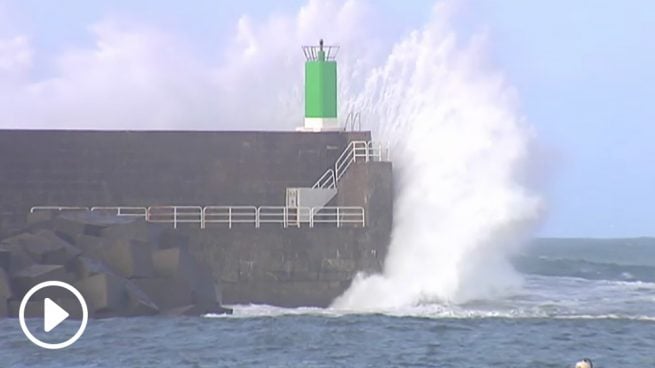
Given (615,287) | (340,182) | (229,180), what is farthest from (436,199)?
(615,287)

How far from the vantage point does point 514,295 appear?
2916 centimetres

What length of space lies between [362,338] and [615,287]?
11.6m

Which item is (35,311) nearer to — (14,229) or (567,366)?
(14,229)

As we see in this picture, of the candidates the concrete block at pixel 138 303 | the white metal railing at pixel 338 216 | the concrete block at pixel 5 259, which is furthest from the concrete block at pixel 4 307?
the white metal railing at pixel 338 216

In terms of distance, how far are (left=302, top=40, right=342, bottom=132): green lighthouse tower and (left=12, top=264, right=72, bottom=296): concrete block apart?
323 inches

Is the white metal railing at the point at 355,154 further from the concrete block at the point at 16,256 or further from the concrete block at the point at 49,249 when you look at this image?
the concrete block at the point at 16,256

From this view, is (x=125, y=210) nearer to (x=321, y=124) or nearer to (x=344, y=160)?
(x=344, y=160)

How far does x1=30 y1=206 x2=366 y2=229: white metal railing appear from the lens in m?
28.1

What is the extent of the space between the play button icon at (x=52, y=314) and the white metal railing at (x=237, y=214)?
4416mm

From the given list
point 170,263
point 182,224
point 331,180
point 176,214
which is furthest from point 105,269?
point 331,180

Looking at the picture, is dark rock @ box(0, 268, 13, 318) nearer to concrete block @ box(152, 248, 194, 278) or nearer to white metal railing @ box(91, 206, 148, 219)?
concrete block @ box(152, 248, 194, 278)

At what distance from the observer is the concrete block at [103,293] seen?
23.6m

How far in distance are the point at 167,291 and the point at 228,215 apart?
3979 mm

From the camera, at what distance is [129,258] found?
80.7ft
